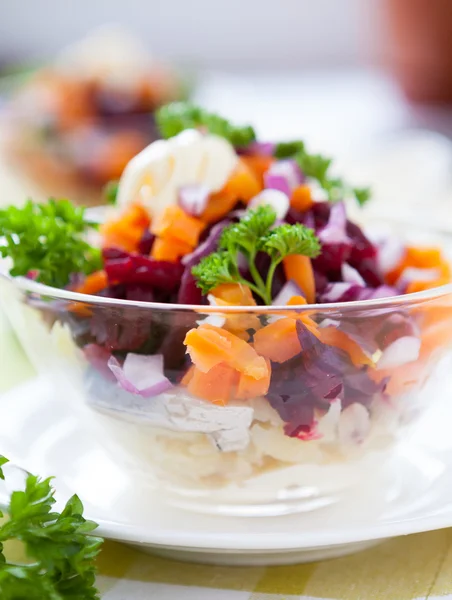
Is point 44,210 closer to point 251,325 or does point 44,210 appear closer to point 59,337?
point 59,337

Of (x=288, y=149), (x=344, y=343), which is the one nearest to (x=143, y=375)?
(x=344, y=343)

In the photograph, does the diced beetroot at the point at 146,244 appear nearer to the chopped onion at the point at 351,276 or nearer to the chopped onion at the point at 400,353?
the chopped onion at the point at 351,276

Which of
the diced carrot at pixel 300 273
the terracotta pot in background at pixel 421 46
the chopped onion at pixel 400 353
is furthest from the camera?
the terracotta pot in background at pixel 421 46

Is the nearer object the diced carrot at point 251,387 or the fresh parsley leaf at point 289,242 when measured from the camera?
the diced carrot at point 251,387

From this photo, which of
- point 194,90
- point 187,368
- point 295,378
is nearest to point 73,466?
point 187,368

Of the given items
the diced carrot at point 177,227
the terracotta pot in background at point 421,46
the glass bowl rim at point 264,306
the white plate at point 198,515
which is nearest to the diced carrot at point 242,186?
the diced carrot at point 177,227

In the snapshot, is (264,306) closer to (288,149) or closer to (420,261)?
(420,261)
